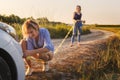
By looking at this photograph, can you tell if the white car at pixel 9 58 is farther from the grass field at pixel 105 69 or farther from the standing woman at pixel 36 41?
the grass field at pixel 105 69

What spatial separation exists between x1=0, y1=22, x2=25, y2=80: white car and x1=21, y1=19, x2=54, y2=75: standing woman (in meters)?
2.11

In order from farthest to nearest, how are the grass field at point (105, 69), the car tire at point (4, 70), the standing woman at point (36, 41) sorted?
1. the grass field at point (105, 69)
2. the standing woman at point (36, 41)
3. the car tire at point (4, 70)

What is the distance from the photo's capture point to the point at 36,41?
7766 millimetres

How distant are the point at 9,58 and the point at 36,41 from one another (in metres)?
2.79

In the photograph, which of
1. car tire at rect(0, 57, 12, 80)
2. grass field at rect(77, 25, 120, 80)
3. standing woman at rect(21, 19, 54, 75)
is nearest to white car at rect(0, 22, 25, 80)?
car tire at rect(0, 57, 12, 80)

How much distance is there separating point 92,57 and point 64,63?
1.72m

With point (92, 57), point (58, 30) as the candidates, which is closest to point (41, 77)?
point (92, 57)

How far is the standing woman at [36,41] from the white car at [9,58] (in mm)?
2109

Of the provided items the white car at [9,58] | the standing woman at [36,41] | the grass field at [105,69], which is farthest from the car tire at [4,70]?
the grass field at [105,69]

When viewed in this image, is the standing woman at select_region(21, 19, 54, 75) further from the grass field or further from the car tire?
the car tire

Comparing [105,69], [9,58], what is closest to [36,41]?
[105,69]

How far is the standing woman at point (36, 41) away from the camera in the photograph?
7.41m

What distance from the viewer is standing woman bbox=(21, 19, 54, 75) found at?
741 cm

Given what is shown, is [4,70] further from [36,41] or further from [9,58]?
[36,41]
